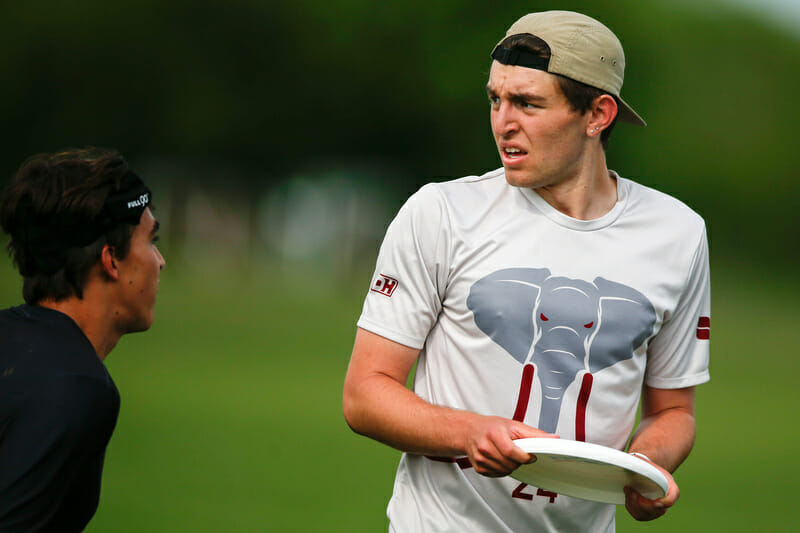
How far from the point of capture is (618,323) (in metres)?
2.96

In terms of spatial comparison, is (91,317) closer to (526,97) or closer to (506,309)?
(506,309)

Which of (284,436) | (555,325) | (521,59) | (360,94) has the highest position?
(521,59)

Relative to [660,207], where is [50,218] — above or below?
below

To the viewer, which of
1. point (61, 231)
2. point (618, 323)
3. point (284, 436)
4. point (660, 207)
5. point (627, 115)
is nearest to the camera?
point (61, 231)

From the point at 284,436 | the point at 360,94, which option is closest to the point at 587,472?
the point at 284,436

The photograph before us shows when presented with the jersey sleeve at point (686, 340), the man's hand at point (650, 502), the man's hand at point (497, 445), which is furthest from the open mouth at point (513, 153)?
the man's hand at point (650, 502)

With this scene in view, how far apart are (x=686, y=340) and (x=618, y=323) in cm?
32

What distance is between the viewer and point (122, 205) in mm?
2854

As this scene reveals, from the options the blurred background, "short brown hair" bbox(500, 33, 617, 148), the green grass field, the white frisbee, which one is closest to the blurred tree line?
the blurred background

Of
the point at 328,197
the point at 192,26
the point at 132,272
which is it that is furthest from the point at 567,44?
the point at 192,26

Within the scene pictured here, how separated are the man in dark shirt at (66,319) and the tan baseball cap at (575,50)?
4.02ft

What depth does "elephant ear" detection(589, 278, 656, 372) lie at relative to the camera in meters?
2.94

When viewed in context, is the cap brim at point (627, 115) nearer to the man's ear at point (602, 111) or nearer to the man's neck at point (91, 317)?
the man's ear at point (602, 111)

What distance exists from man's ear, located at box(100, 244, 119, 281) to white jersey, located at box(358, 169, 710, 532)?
2.34ft
